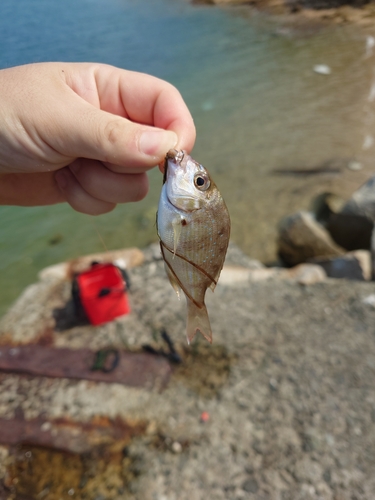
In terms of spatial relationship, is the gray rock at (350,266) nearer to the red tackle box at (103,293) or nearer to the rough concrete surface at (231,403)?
the rough concrete surface at (231,403)

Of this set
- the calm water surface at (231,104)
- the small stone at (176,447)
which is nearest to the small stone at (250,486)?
the small stone at (176,447)

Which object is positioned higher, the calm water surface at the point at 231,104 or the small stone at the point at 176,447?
the small stone at the point at 176,447

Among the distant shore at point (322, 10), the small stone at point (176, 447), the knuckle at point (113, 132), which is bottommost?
the small stone at point (176, 447)

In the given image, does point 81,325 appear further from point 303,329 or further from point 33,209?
point 33,209

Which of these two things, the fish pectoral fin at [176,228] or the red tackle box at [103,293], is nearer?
the fish pectoral fin at [176,228]

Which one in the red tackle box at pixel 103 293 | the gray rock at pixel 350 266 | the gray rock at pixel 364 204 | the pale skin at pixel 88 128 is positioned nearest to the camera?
the pale skin at pixel 88 128

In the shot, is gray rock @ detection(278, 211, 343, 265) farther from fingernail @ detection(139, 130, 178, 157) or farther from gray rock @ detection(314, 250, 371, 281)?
fingernail @ detection(139, 130, 178, 157)

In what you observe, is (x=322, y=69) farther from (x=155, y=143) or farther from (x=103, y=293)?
(x=155, y=143)
